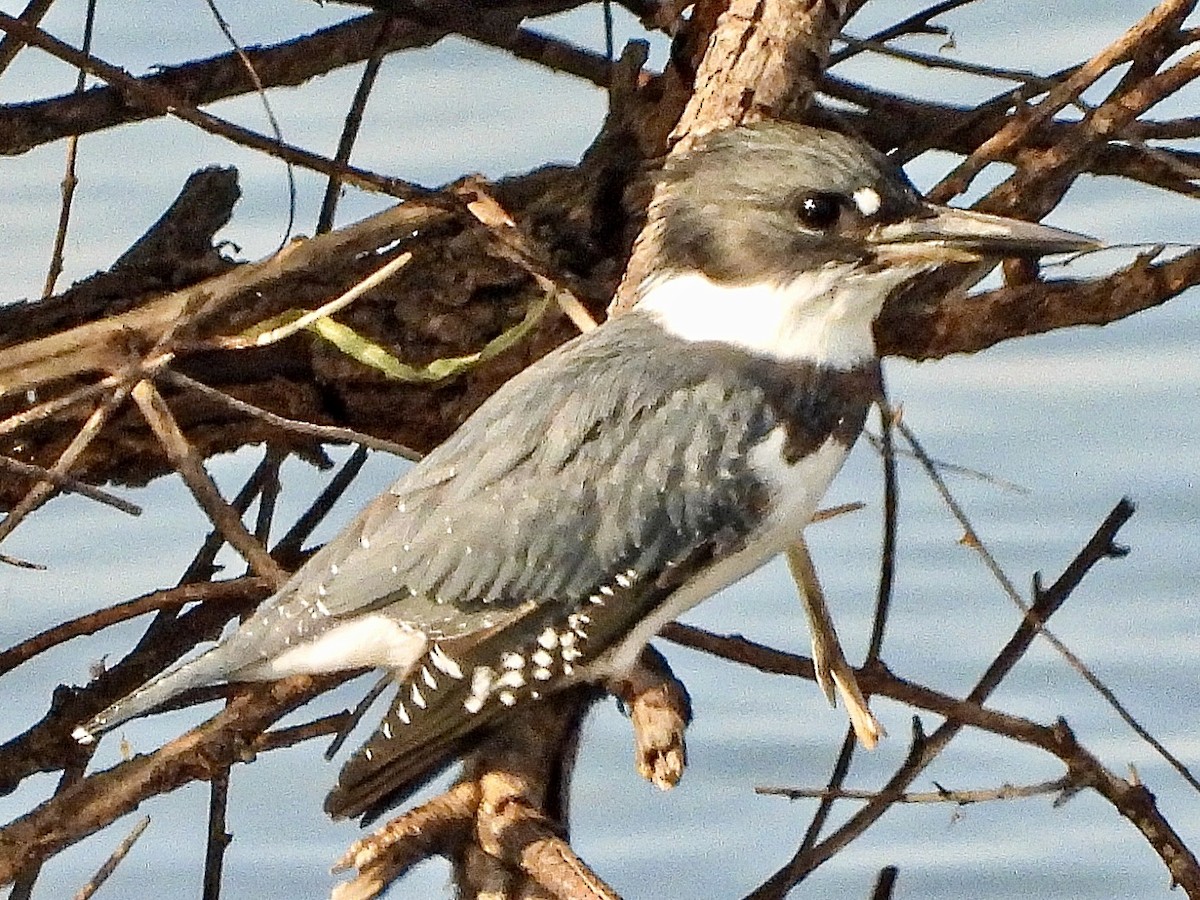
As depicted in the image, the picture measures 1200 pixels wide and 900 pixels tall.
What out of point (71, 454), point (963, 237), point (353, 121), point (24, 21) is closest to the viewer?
point (71, 454)

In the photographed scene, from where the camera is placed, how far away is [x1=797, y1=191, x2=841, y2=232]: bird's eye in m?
1.58

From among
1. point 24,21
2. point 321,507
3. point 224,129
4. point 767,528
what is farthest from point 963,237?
point 24,21

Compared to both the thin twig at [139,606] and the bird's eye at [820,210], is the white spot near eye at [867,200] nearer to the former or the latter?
the bird's eye at [820,210]

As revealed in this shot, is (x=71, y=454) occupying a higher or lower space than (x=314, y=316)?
lower

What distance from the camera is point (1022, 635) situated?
1563mm

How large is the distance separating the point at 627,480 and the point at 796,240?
0.67 feet

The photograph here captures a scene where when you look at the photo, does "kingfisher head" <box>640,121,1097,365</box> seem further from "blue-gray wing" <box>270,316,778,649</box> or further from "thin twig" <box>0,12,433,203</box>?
"thin twig" <box>0,12,433,203</box>

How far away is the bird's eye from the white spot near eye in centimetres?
2

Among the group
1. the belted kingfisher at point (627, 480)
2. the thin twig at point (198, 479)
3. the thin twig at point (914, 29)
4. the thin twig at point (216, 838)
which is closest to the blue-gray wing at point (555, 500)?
the belted kingfisher at point (627, 480)

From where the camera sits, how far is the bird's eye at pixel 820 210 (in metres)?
1.58

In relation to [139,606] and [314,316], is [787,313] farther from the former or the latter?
[139,606]

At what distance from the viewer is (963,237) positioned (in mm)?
1549

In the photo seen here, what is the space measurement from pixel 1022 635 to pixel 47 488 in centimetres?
64

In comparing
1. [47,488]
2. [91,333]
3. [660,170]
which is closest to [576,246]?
[660,170]
